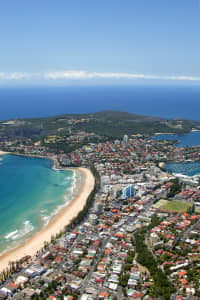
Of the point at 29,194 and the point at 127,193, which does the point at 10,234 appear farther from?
the point at 127,193

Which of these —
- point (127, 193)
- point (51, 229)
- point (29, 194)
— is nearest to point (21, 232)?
point (51, 229)

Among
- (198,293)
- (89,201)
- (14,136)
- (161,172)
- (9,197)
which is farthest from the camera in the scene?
(14,136)

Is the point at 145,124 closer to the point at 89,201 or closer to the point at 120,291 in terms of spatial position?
the point at 89,201

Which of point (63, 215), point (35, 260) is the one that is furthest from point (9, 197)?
point (35, 260)

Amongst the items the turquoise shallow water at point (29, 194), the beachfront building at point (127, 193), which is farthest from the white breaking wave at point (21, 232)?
the beachfront building at point (127, 193)

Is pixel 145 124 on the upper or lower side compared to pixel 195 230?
upper

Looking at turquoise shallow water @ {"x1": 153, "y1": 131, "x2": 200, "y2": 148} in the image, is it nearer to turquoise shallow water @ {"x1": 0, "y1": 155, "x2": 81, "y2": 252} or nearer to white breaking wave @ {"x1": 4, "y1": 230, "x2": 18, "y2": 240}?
turquoise shallow water @ {"x1": 0, "y1": 155, "x2": 81, "y2": 252}
